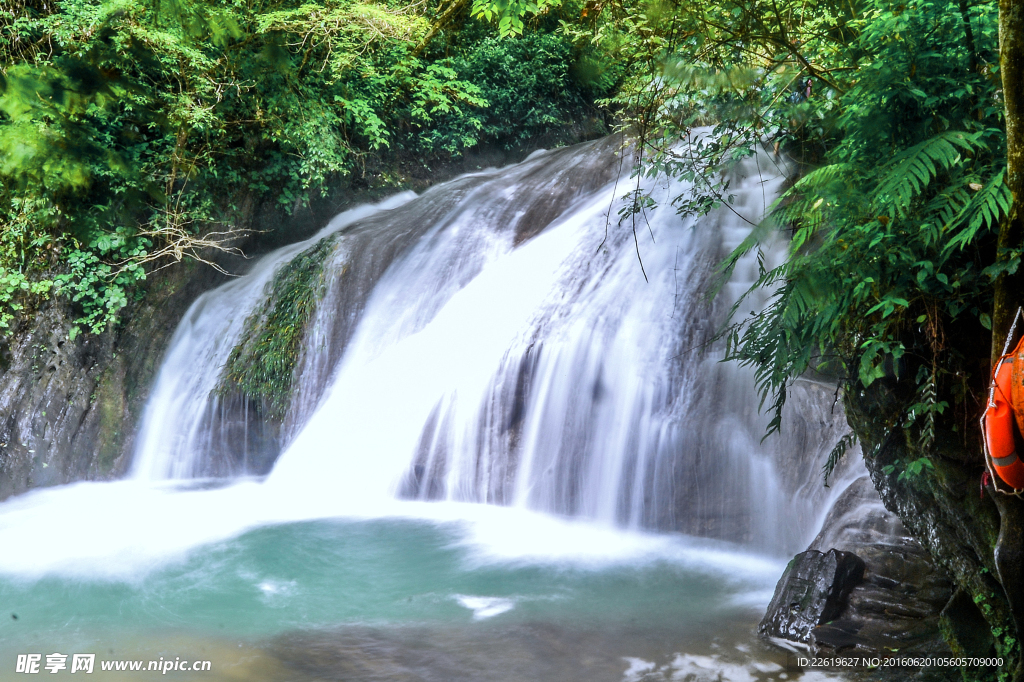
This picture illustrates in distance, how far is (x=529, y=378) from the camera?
21.4ft

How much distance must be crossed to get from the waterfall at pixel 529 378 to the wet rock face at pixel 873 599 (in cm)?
105

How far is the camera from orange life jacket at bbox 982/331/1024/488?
7.70 feet

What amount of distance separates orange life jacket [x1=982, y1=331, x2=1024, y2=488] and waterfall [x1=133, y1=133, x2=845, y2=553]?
248cm

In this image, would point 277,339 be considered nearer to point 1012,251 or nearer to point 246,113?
point 246,113

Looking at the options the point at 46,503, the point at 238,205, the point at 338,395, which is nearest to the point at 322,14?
the point at 238,205

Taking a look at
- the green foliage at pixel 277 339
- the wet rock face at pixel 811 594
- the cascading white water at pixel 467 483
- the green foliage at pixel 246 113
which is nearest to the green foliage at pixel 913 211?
the wet rock face at pixel 811 594

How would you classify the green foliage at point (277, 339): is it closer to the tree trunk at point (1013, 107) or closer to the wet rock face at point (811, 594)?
the wet rock face at point (811, 594)

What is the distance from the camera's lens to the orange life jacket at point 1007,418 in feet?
7.70

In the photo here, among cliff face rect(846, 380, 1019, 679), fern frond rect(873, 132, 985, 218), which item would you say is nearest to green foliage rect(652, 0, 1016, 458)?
fern frond rect(873, 132, 985, 218)

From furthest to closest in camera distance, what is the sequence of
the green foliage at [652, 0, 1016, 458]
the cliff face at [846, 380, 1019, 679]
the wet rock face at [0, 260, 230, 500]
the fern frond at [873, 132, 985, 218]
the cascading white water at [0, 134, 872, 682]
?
the wet rock face at [0, 260, 230, 500] → the cascading white water at [0, 134, 872, 682] → the cliff face at [846, 380, 1019, 679] → the green foliage at [652, 0, 1016, 458] → the fern frond at [873, 132, 985, 218]

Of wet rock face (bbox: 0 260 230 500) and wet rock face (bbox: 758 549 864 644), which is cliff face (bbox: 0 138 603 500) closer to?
wet rock face (bbox: 0 260 230 500)

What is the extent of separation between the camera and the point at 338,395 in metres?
7.65

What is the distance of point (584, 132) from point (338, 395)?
7191mm

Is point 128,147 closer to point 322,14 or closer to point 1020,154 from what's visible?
point 322,14
